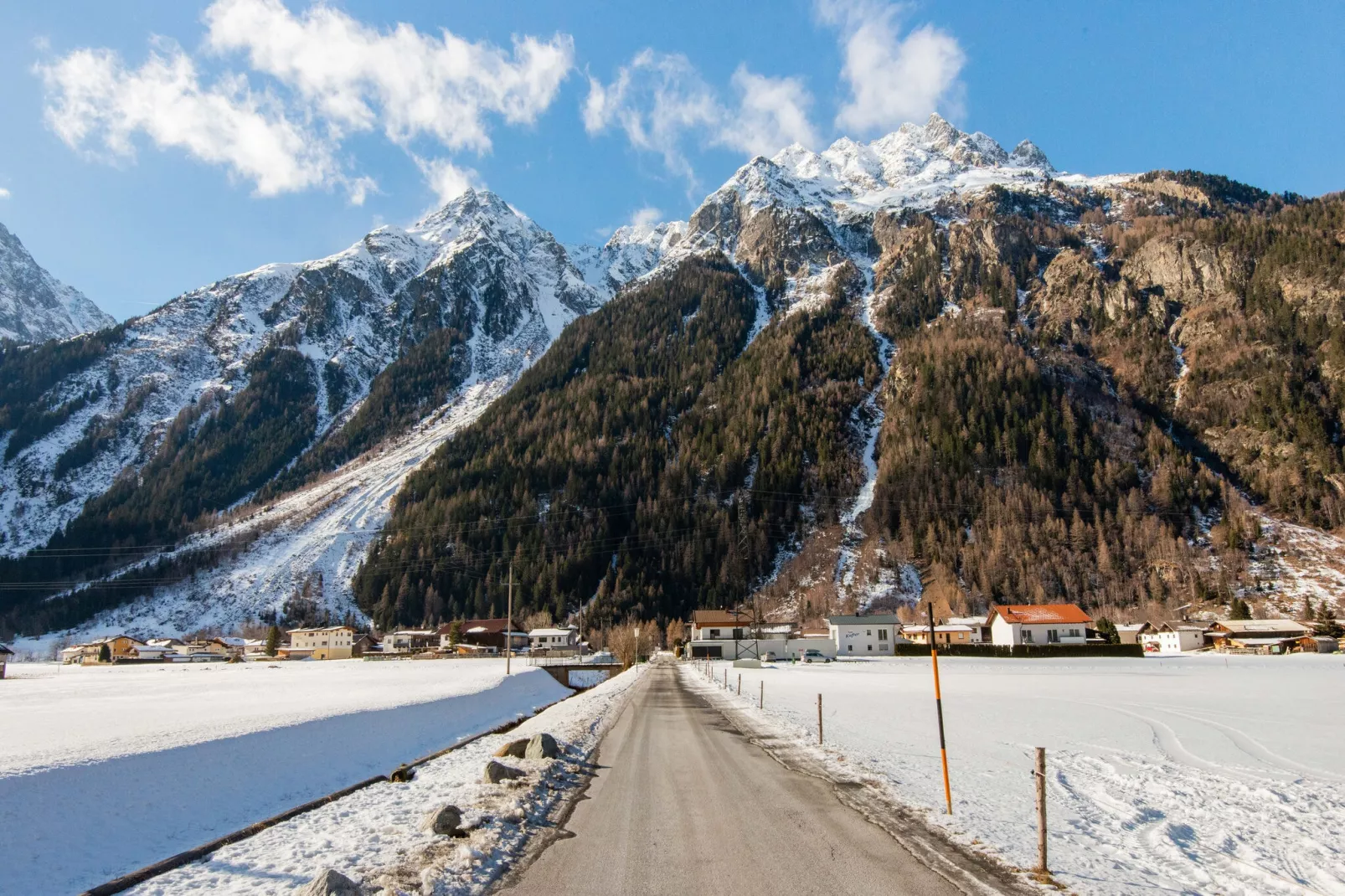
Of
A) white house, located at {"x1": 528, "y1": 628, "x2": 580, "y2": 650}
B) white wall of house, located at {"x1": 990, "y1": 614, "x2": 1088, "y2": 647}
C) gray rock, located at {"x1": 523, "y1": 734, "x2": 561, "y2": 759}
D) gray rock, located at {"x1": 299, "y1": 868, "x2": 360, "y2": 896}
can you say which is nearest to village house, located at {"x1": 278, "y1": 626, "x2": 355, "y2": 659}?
white house, located at {"x1": 528, "y1": 628, "x2": 580, "y2": 650}

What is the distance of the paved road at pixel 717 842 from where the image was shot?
7539mm

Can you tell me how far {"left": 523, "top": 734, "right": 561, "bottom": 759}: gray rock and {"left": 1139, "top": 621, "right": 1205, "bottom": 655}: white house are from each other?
102464mm

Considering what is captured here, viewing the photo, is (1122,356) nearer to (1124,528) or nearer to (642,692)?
(1124,528)

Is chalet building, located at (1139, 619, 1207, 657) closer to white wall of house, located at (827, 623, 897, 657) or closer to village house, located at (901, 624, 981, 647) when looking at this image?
village house, located at (901, 624, 981, 647)

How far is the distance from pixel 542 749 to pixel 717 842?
25.6 feet

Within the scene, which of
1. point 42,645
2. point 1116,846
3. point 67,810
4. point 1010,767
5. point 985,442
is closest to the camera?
point 1116,846

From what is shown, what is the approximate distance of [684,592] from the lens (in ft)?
495

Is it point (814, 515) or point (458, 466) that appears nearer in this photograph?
point (814, 515)

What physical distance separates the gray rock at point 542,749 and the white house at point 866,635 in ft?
282

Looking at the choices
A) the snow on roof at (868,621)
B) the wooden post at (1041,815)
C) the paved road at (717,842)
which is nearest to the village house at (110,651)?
the snow on roof at (868,621)

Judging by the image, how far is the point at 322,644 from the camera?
11469 centimetres

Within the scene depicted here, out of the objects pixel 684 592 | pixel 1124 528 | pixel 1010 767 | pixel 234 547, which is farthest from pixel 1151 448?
pixel 234 547

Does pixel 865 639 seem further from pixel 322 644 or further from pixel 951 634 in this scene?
pixel 322 644

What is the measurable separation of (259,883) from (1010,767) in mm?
14489
